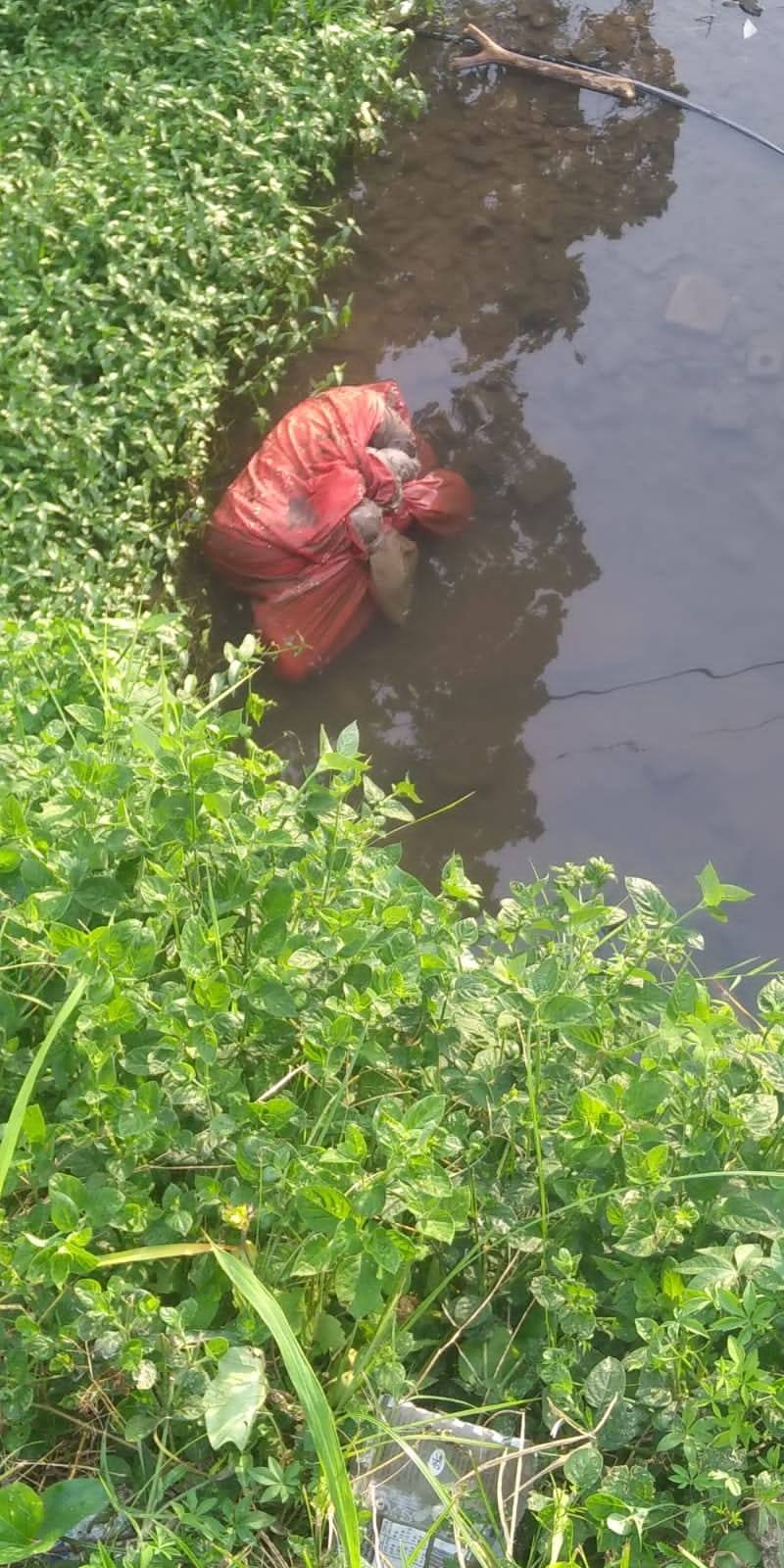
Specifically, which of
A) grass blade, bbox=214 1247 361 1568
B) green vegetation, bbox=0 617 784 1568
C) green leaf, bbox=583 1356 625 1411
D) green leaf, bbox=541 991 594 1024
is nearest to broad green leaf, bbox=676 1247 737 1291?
green vegetation, bbox=0 617 784 1568

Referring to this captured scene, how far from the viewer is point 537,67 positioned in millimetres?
5359

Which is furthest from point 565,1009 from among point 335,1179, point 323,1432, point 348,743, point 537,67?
point 537,67

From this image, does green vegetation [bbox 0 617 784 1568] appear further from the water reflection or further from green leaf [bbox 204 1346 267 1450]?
the water reflection

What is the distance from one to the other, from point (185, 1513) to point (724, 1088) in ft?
2.67

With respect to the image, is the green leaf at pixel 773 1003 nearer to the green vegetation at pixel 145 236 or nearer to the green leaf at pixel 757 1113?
the green leaf at pixel 757 1113

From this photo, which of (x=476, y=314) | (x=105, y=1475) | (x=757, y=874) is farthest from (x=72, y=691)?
(x=476, y=314)

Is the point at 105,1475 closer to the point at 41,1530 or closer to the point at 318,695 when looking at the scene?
the point at 41,1530

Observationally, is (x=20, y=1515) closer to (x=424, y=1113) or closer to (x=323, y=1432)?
(x=323, y=1432)

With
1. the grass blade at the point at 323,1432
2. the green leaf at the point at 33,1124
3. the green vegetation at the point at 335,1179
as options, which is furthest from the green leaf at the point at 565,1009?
the green leaf at the point at 33,1124

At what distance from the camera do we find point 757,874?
3.44m

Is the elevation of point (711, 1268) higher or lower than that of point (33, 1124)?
lower

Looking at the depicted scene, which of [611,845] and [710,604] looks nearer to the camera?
[611,845]

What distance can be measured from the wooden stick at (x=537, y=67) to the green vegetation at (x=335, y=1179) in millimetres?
4743

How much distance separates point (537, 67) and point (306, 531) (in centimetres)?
314
